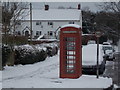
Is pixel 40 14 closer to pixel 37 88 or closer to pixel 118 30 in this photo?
pixel 118 30

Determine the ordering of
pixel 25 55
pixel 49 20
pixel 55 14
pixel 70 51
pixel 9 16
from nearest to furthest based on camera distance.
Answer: pixel 70 51 < pixel 25 55 < pixel 9 16 < pixel 49 20 < pixel 55 14

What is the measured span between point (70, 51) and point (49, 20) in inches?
2261

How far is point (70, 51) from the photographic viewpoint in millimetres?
13977

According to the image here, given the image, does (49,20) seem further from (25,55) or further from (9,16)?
(25,55)

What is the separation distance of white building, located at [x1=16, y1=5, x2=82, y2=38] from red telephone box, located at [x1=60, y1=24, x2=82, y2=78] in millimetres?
56051

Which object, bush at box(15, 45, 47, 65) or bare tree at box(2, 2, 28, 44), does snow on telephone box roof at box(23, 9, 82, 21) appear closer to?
bare tree at box(2, 2, 28, 44)

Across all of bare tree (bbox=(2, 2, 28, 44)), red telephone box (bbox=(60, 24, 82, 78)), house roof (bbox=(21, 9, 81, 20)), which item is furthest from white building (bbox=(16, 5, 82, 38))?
red telephone box (bbox=(60, 24, 82, 78))

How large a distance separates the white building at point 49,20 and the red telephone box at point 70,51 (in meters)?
56.1

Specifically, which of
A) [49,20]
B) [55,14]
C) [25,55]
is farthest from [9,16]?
[55,14]

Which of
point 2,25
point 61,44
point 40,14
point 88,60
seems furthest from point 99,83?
point 40,14

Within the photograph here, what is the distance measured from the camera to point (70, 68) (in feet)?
46.2

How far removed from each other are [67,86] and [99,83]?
1440 mm

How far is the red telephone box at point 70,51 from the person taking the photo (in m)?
13.8

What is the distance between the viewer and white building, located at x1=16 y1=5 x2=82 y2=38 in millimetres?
70750
